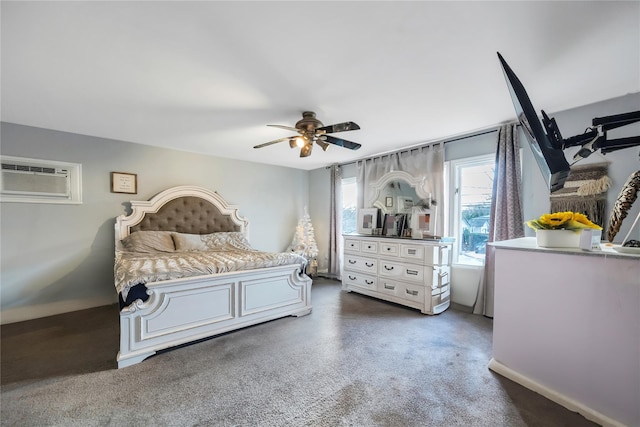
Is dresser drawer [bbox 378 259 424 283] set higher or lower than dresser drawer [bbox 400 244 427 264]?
lower

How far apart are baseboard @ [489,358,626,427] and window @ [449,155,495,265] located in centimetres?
165

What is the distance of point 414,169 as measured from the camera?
12.5ft

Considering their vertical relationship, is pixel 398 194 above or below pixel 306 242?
above

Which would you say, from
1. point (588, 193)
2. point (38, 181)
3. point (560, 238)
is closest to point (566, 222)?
point (560, 238)

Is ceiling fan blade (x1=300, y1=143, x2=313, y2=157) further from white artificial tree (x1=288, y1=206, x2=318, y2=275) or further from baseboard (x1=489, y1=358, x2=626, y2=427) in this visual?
baseboard (x1=489, y1=358, x2=626, y2=427)

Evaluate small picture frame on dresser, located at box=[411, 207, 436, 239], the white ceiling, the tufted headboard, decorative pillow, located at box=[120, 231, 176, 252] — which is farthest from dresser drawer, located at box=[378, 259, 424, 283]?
decorative pillow, located at box=[120, 231, 176, 252]

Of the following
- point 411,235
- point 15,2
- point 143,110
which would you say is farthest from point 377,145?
point 15,2

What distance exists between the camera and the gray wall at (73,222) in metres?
2.95

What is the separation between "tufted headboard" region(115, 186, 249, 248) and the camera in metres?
3.58

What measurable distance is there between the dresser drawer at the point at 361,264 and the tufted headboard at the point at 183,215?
6.11 feet

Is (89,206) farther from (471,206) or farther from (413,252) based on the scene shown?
(471,206)

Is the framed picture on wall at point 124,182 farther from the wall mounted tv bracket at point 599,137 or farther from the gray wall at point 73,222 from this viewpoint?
the wall mounted tv bracket at point 599,137

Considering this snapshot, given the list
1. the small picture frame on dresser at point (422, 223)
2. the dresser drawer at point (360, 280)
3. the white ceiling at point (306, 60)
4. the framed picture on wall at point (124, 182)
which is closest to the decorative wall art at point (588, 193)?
the white ceiling at point (306, 60)

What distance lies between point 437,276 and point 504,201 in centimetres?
114
